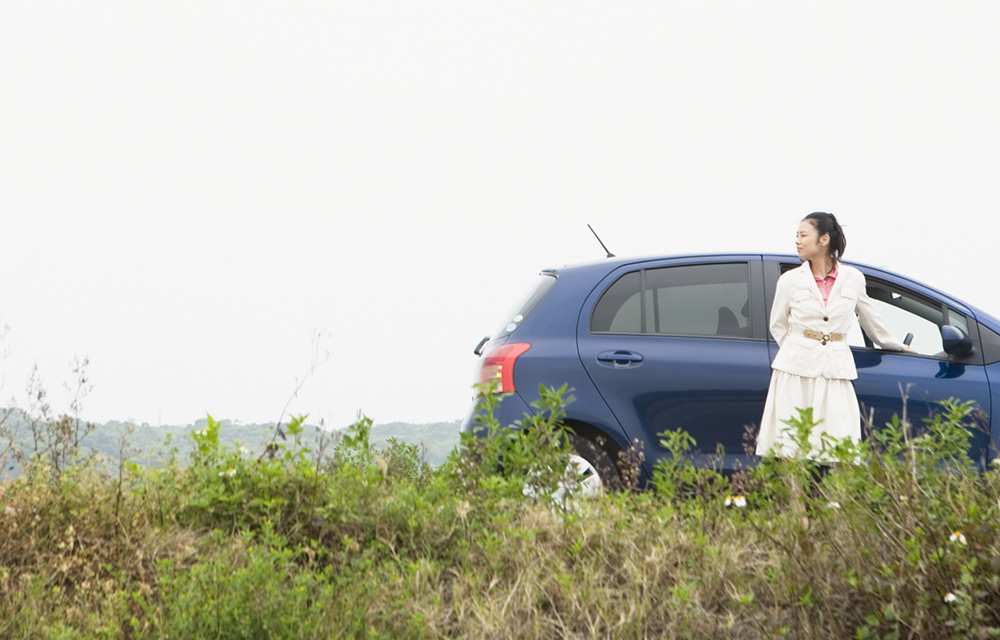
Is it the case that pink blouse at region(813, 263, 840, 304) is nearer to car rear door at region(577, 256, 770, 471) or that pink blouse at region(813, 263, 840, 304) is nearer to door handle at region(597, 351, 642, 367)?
car rear door at region(577, 256, 770, 471)

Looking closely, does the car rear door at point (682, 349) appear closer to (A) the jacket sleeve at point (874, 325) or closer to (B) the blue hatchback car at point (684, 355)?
(B) the blue hatchback car at point (684, 355)

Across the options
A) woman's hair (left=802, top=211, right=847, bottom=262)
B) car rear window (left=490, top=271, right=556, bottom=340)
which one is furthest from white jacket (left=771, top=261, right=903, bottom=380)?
car rear window (left=490, top=271, right=556, bottom=340)

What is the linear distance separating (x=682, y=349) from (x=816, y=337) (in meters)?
0.77

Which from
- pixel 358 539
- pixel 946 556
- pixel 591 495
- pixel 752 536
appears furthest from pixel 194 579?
pixel 946 556

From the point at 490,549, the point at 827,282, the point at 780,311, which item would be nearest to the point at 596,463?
the point at 780,311

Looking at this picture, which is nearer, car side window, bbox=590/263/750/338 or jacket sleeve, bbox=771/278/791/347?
jacket sleeve, bbox=771/278/791/347

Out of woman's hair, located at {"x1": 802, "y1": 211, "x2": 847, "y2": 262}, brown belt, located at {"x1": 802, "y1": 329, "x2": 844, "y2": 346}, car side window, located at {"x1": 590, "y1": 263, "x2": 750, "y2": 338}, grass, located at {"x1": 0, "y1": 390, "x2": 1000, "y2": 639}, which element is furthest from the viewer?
car side window, located at {"x1": 590, "y1": 263, "x2": 750, "y2": 338}

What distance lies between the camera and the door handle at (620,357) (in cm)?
550

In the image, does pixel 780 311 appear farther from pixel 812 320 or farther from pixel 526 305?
pixel 526 305

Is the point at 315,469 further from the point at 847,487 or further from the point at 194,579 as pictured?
the point at 847,487

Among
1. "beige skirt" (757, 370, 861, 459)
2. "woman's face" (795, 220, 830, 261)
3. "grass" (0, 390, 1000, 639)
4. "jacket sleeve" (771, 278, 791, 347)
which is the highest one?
"woman's face" (795, 220, 830, 261)

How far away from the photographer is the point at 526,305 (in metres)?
5.93

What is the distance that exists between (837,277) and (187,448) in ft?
12.5

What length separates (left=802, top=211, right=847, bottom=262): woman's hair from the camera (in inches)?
219
